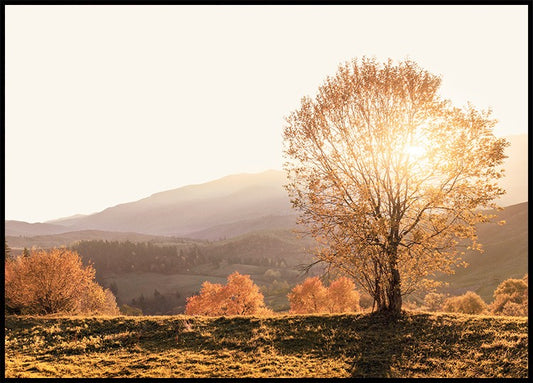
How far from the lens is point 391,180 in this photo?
2583 cm

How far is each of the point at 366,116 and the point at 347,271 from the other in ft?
37.4

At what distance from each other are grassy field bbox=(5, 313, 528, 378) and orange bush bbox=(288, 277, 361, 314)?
66.3 metres

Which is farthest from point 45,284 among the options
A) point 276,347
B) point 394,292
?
point 394,292

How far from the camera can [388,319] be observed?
25.5 meters

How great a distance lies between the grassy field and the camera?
57.9ft

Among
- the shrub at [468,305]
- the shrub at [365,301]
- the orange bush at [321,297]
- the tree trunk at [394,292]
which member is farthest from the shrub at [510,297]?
the tree trunk at [394,292]

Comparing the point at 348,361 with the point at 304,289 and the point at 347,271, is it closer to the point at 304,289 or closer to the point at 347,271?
the point at 347,271

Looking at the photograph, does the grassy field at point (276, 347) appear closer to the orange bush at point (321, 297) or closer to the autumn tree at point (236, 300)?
the autumn tree at point (236, 300)

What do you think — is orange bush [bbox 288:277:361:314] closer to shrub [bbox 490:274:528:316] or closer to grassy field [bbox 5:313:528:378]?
shrub [bbox 490:274:528:316]

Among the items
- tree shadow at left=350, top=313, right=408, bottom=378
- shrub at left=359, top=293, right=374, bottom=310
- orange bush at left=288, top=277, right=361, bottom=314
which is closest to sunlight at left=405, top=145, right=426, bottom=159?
tree shadow at left=350, top=313, right=408, bottom=378

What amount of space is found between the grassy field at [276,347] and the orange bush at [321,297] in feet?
217

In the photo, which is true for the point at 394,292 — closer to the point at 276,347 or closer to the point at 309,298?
the point at 276,347

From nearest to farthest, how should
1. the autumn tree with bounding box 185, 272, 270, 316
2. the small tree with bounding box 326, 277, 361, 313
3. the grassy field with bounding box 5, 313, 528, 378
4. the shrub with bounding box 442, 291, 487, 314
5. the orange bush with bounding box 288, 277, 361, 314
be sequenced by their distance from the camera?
the grassy field with bounding box 5, 313, 528, 378 → the shrub with bounding box 442, 291, 487, 314 → the autumn tree with bounding box 185, 272, 270, 316 → the orange bush with bounding box 288, 277, 361, 314 → the small tree with bounding box 326, 277, 361, 313

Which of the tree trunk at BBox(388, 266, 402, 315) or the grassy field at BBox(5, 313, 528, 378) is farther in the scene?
the tree trunk at BBox(388, 266, 402, 315)
